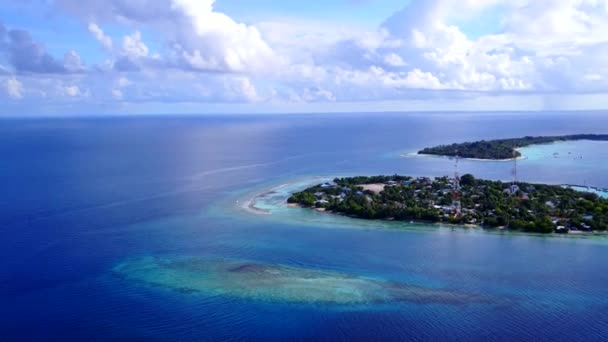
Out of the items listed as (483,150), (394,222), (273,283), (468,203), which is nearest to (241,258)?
(273,283)

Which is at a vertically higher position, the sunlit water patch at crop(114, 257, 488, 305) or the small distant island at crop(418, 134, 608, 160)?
the small distant island at crop(418, 134, 608, 160)

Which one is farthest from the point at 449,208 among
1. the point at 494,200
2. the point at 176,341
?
the point at 176,341

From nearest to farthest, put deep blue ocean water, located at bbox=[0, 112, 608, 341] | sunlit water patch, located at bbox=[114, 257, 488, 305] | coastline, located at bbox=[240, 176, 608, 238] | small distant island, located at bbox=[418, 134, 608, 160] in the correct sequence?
deep blue ocean water, located at bbox=[0, 112, 608, 341], sunlit water patch, located at bbox=[114, 257, 488, 305], coastline, located at bbox=[240, 176, 608, 238], small distant island, located at bbox=[418, 134, 608, 160]

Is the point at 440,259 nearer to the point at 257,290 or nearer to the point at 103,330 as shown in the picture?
the point at 257,290

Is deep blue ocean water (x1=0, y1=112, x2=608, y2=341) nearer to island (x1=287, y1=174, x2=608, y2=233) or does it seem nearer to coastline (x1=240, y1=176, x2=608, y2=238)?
coastline (x1=240, y1=176, x2=608, y2=238)

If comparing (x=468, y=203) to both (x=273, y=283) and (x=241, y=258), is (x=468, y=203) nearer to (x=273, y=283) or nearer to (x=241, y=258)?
(x=241, y=258)


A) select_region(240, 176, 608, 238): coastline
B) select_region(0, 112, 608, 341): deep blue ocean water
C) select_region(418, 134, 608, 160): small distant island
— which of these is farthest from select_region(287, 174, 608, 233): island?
select_region(418, 134, 608, 160): small distant island

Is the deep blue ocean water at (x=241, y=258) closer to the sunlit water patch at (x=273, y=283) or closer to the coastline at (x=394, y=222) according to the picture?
the sunlit water patch at (x=273, y=283)
